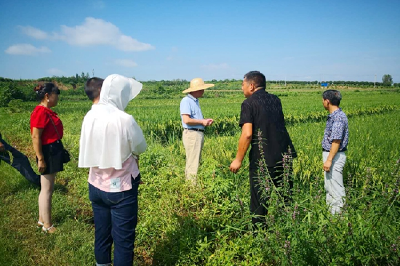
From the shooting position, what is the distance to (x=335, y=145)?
138 inches

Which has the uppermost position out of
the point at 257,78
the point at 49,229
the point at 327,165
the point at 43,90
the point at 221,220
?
the point at 257,78

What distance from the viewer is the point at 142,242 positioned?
11.1ft

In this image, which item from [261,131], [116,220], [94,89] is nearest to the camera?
[116,220]

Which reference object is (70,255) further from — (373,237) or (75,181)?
(373,237)

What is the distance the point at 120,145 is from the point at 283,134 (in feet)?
6.36

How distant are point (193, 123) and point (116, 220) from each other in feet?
7.74

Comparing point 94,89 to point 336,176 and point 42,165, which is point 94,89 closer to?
point 42,165

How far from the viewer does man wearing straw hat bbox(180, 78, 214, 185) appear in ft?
14.6

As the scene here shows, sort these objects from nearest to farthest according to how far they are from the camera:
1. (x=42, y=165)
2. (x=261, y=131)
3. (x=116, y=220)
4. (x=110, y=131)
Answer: (x=110, y=131), (x=116, y=220), (x=261, y=131), (x=42, y=165)

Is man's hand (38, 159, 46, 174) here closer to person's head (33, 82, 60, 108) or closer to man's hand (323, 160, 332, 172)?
person's head (33, 82, 60, 108)

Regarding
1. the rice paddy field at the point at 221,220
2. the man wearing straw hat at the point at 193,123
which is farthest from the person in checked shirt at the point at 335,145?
the man wearing straw hat at the point at 193,123

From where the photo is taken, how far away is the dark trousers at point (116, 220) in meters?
2.31

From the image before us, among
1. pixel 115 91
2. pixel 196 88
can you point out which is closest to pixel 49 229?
pixel 115 91

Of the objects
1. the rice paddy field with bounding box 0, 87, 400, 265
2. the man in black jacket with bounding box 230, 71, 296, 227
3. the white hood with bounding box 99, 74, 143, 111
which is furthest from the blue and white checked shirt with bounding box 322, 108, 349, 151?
the white hood with bounding box 99, 74, 143, 111
